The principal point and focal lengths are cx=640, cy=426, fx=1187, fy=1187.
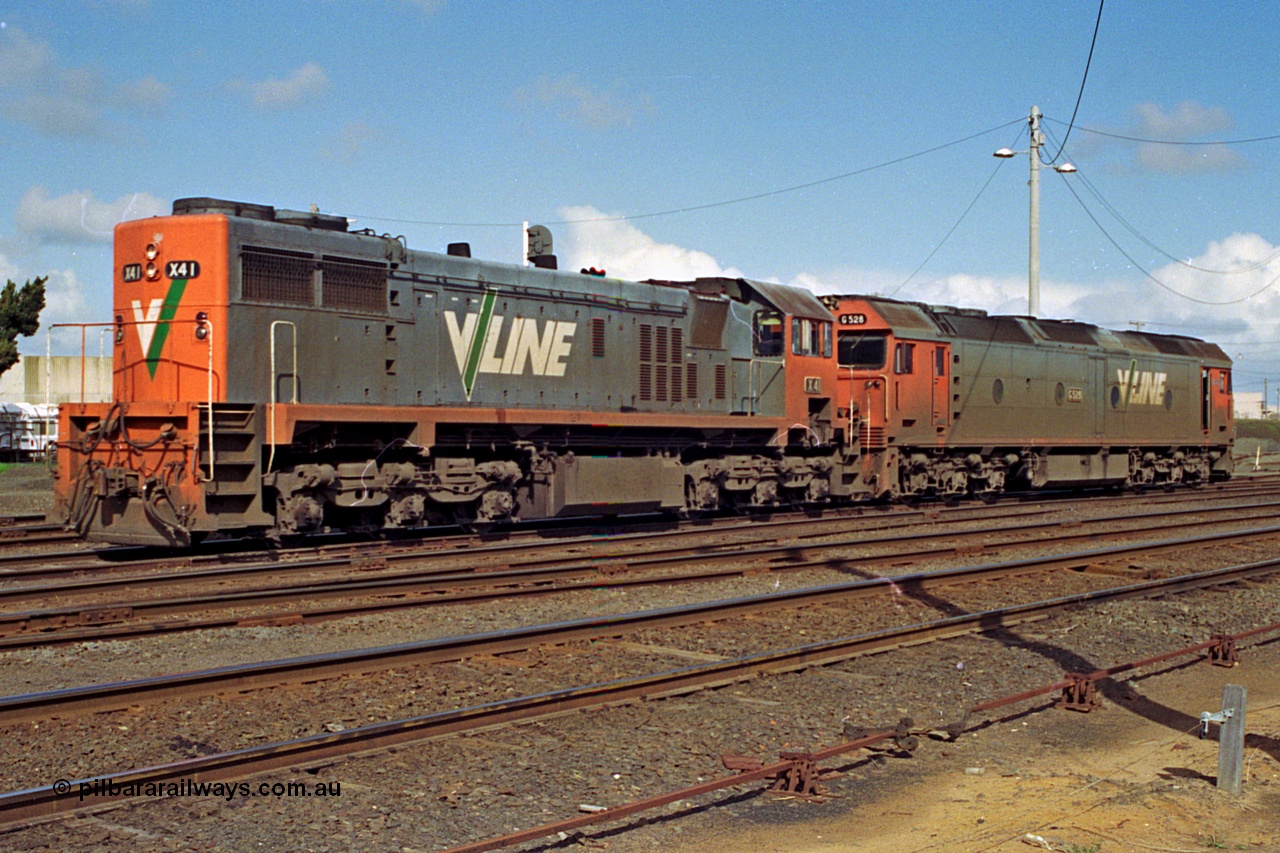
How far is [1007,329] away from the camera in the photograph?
26.0 meters

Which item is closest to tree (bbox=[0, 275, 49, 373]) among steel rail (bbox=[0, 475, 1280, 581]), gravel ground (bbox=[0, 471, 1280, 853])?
steel rail (bbox=[0, 475, 1280, 581])

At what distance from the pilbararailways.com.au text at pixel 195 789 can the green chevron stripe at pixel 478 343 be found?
35.1 feet

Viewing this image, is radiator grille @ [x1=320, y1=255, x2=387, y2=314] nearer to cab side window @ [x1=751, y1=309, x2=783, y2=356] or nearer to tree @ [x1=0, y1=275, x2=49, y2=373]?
cab side window @ [x1=751, y1=309, x2=783, y2=356]

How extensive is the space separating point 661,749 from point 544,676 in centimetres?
173

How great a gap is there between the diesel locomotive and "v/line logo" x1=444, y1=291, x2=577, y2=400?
0.03 m

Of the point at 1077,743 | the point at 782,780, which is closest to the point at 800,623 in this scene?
the point at 1077,743

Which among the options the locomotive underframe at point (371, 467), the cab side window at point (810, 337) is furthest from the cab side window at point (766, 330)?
the locomotive underframe at point (371, 467)

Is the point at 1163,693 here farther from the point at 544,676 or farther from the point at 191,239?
the point at 191,239

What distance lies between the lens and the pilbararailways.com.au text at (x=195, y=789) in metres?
5.23

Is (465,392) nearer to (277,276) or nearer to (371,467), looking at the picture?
(371,467)

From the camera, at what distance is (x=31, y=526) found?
1780 centimetres

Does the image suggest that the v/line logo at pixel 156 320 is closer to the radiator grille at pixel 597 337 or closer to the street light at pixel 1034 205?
the radiator grille at pixel 597 337

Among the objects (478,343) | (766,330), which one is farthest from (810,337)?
(478,343)

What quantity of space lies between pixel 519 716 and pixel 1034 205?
87.4 feet
